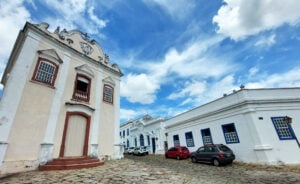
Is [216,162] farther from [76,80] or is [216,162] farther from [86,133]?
[76,80]

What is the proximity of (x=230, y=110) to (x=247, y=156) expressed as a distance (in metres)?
3.83

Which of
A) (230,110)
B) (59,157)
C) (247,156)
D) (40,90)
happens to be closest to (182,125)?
(230,110)

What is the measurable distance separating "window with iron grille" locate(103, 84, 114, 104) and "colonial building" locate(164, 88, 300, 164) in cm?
1014

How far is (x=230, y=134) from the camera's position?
523 inches

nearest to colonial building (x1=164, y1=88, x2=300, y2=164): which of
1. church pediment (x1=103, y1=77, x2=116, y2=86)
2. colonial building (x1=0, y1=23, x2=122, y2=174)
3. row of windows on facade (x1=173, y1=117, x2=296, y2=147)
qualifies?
row of windows on facade (x1=173, y1=117, x2=296, y2=147)

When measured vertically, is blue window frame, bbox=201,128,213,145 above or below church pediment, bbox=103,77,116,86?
below

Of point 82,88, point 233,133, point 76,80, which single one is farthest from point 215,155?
Answer: point 76,80

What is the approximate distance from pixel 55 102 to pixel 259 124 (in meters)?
15.0

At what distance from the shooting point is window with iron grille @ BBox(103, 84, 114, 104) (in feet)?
44.4

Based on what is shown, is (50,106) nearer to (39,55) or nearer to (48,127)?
(48,127)

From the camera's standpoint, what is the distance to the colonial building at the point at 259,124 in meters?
10.8

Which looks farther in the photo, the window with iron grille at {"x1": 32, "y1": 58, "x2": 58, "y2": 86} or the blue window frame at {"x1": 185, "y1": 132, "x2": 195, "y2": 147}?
the blue window frame at {"x1": 185, "y1": 132, "x2": 195, "y2": 147}

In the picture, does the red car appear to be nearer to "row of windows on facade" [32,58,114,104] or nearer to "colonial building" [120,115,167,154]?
"colonial building" [120,115,167,154]

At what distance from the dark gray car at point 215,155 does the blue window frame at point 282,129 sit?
393 centimetres
